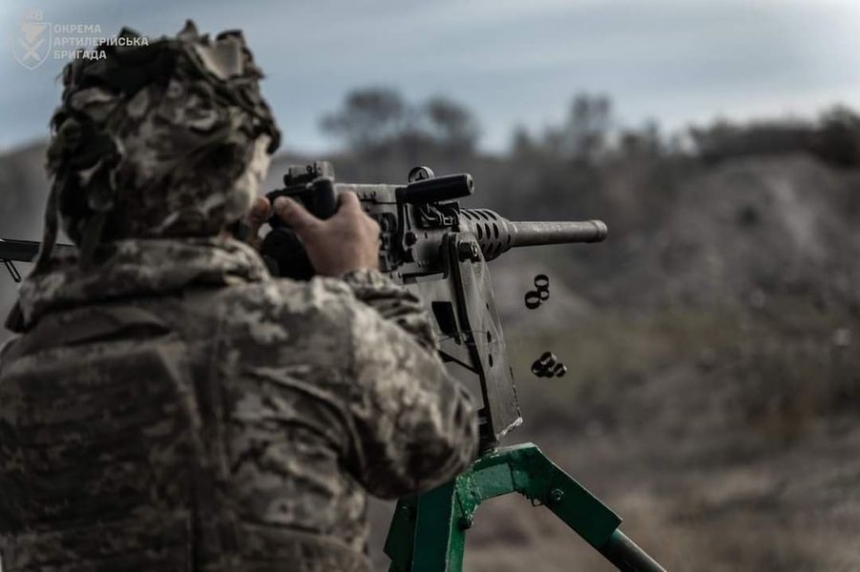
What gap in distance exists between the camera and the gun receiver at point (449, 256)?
3.73 m

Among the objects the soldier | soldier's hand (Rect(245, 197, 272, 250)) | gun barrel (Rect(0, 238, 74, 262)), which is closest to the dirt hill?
gun barrel (Rect(0, 238, 74, 262))

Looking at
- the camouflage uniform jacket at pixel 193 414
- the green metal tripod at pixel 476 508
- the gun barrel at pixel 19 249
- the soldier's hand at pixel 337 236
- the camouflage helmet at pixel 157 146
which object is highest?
the camouflage helmet at pixel 157 146

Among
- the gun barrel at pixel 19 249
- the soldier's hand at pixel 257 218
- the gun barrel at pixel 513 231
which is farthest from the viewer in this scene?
the gun barrel at pixel 513 231

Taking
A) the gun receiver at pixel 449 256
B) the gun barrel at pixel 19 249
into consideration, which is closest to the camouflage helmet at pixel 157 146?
the gun receiver at pixel 449 256

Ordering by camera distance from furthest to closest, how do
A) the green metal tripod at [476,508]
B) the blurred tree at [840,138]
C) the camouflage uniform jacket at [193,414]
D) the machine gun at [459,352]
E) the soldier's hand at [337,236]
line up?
the blurred tree at [840,138], the green metal tripod at [476,508], the machine gun at [459,352], the soldier's hand at [337,236], the camouflage uniform jacket at [193,414]

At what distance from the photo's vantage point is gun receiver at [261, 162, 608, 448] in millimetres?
3729

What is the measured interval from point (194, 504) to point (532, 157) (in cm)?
4164

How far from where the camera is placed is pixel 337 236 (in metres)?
3.06

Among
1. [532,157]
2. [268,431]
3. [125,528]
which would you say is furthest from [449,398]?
[532,157]

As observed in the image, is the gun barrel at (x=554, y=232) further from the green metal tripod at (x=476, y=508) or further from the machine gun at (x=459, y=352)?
the green metal tripod at (x=476, y=508)

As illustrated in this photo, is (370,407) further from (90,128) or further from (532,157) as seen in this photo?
(532,157)

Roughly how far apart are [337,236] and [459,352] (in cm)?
110

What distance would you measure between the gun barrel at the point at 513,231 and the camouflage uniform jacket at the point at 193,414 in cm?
166

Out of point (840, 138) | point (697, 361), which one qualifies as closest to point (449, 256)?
point (697, 361)
